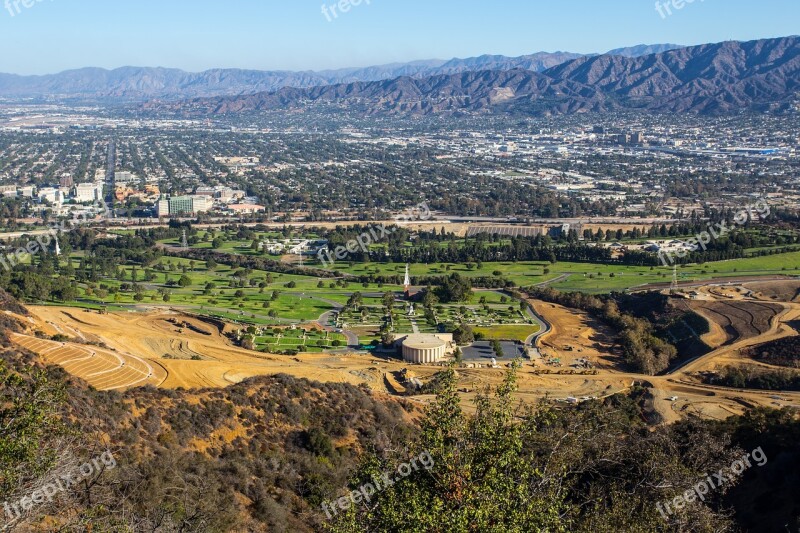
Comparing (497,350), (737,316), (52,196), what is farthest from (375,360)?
(52,196)

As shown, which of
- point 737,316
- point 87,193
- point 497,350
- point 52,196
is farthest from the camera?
point 87,193

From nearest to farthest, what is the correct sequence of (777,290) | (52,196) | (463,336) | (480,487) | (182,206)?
(480,487) < (463,336) < (777,290) < (182,206) < (52,196)

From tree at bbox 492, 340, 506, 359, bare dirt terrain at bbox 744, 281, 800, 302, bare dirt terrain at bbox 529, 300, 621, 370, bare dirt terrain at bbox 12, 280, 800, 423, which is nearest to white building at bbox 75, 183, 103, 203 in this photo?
bare dirt terrain at bbox 12, 280, 800, 423

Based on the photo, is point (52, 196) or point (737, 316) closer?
point (737, 316)

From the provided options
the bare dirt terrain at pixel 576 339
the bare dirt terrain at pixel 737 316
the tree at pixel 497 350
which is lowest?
the bare dirt terrain at pixel 576 339

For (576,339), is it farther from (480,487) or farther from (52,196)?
(52,196)

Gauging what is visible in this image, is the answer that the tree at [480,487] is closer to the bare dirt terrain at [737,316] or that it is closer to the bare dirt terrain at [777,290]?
the bare dirt terrain at [737,316]

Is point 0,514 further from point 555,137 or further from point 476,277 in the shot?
point 555,137

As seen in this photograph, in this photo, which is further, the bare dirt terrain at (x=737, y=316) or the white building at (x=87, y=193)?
the white building at (x=87, y=193)

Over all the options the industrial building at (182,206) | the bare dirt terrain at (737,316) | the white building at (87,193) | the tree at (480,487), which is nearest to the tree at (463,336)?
the bare dirt terrain at (737,316)

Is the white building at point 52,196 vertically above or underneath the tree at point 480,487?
underneath

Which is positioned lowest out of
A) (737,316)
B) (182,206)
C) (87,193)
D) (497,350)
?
(497,350)
